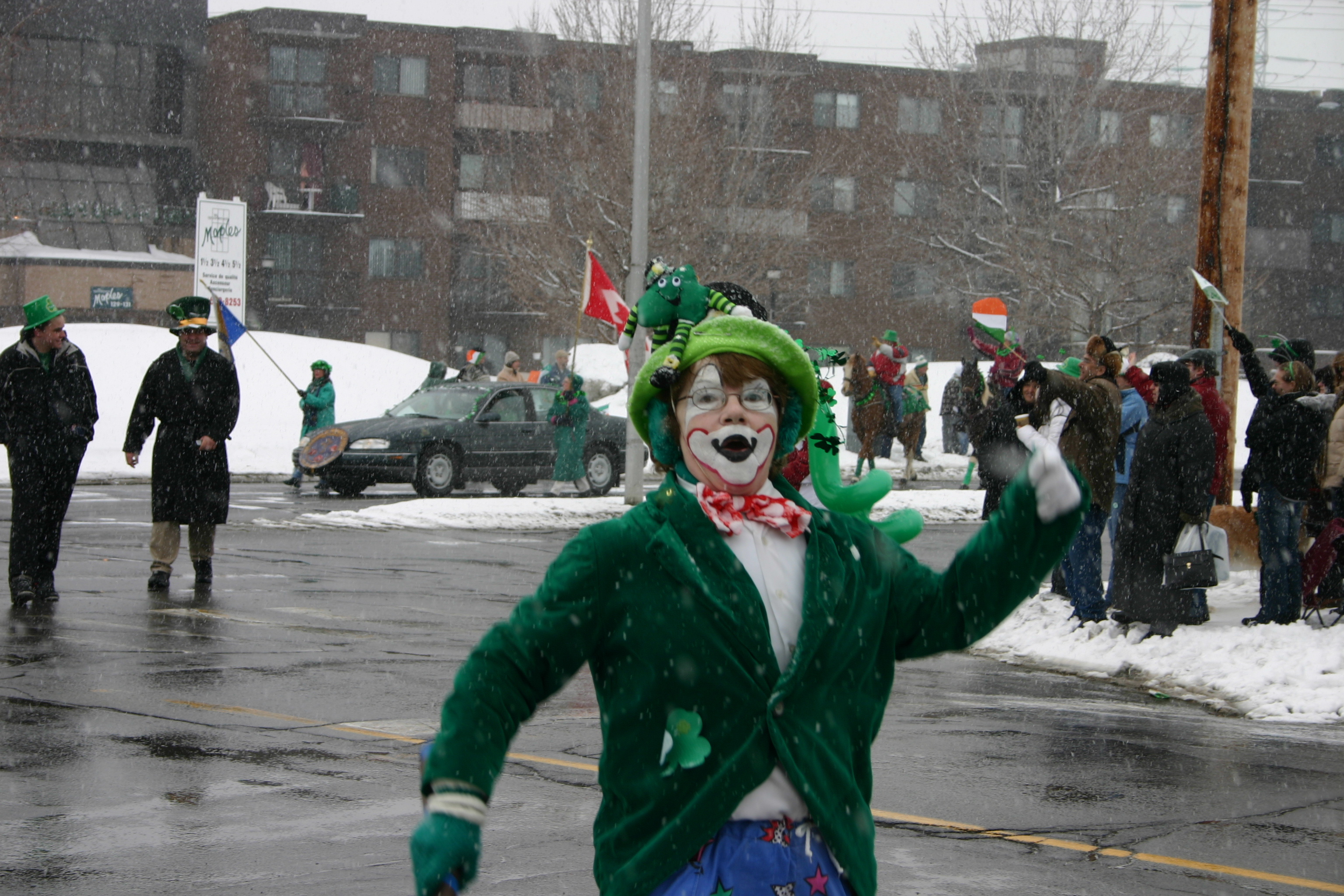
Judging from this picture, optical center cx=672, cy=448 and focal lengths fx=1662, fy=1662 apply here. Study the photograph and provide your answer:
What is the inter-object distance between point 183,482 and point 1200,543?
6876 millimetres

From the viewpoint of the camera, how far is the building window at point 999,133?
44656mm

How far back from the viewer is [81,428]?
1116 cm

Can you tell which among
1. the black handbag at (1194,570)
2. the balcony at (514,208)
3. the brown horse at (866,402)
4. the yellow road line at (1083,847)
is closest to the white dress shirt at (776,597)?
the yellow road line at (1083,847)

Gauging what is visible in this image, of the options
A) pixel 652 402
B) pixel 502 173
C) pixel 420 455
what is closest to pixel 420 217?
pixel 502 173

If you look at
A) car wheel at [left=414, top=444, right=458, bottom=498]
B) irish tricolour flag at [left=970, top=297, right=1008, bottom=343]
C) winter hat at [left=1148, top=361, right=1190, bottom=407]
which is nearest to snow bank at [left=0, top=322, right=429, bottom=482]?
car wheel at [left=414, top=444, right=458, bottom=498]

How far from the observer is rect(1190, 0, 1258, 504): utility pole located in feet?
46.1

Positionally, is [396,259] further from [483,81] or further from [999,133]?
[999,133]

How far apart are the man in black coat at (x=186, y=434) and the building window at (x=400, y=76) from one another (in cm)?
4017

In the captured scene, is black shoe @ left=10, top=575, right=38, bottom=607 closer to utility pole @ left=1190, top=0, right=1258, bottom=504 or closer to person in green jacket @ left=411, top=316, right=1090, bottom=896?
person in green jacket @ left=411, top=316, right=1090, bottom=896

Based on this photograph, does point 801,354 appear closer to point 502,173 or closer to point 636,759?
point 636,759

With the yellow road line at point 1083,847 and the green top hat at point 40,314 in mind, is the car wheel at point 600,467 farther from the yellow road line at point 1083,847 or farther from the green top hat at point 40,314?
the yellow road line at point 1083,847

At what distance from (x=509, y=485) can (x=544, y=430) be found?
930 mm

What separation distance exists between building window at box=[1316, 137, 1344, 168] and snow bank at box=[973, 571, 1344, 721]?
4992 centimetres

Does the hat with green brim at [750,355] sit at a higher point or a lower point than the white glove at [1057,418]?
higher
